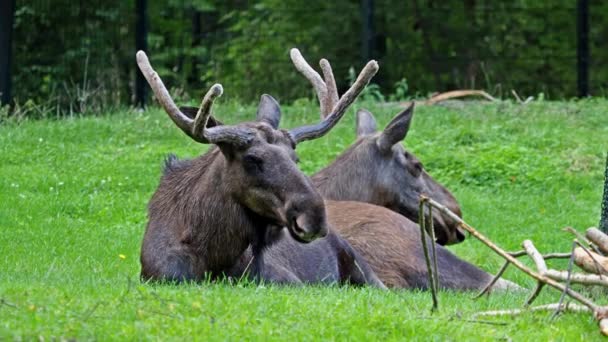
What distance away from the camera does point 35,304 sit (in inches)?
273

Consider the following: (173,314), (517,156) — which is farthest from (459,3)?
(173,314)

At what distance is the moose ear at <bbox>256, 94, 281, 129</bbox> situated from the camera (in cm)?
954

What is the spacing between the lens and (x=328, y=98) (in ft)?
33.2

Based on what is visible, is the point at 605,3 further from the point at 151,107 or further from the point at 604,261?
the point at 604,261

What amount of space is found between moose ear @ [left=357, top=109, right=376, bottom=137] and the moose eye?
3870 mm

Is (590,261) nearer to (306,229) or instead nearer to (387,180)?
(306,229)

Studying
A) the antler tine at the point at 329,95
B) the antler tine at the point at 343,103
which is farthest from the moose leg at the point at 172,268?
the antler tine at the point at 329,95

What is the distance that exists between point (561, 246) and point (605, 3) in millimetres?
12841

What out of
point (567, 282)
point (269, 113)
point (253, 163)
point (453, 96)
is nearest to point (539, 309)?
point (567, 282)

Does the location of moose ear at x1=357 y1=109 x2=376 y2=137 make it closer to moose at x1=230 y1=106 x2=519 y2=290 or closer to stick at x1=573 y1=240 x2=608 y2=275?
moose at x1=230 y1=106 x2=519 y2=290

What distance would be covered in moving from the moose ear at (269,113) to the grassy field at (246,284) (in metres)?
1.27

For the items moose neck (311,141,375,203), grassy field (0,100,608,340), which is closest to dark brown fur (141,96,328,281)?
grassy field (0,100,608,340)

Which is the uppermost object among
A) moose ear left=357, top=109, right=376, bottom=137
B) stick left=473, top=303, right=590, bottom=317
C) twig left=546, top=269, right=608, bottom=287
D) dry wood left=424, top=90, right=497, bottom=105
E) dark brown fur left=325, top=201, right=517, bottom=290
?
twig left=546, top=269, right=608, bottom=287

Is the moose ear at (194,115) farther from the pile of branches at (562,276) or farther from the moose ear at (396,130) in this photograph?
the moose ear at (396,130)
